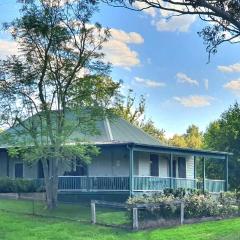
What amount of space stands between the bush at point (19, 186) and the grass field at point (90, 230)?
7298 millimetres

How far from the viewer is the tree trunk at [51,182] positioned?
31606 mm

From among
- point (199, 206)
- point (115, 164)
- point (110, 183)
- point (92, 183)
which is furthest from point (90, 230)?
point (115, 164)

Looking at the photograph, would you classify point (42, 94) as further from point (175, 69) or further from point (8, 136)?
point (175, 69)

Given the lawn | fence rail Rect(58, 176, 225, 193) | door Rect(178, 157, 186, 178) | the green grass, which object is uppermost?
door Rect(178, 157, 186, 178)

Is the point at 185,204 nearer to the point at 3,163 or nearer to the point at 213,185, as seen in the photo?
the point at 213,185

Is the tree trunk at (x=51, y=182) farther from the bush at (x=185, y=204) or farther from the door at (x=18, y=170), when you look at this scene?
the door at (x=18, y=170)

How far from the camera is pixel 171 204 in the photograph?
26844mm

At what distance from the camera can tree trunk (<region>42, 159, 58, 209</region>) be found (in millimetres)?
31606

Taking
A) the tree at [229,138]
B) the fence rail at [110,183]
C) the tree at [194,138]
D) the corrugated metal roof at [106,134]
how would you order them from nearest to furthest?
1. the corrugated metal roof at [106,134]
2. the fence rail at [110,183]
3. the tree at [229,138]
4. the tree at [194,138]

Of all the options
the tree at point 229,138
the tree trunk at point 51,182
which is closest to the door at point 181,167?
the tree at point 229,138

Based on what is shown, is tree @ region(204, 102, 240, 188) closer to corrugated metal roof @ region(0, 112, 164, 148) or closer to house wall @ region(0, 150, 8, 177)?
corrugated metal roof @ region(0, 112, 164, 148)

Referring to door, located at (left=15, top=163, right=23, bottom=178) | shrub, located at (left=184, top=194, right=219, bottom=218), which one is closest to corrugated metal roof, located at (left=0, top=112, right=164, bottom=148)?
door, located at (left=15, top=163, right=23, bottom=178)

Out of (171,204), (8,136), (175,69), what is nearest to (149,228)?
(171,204)

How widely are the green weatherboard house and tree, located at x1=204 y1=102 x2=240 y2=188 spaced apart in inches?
253
